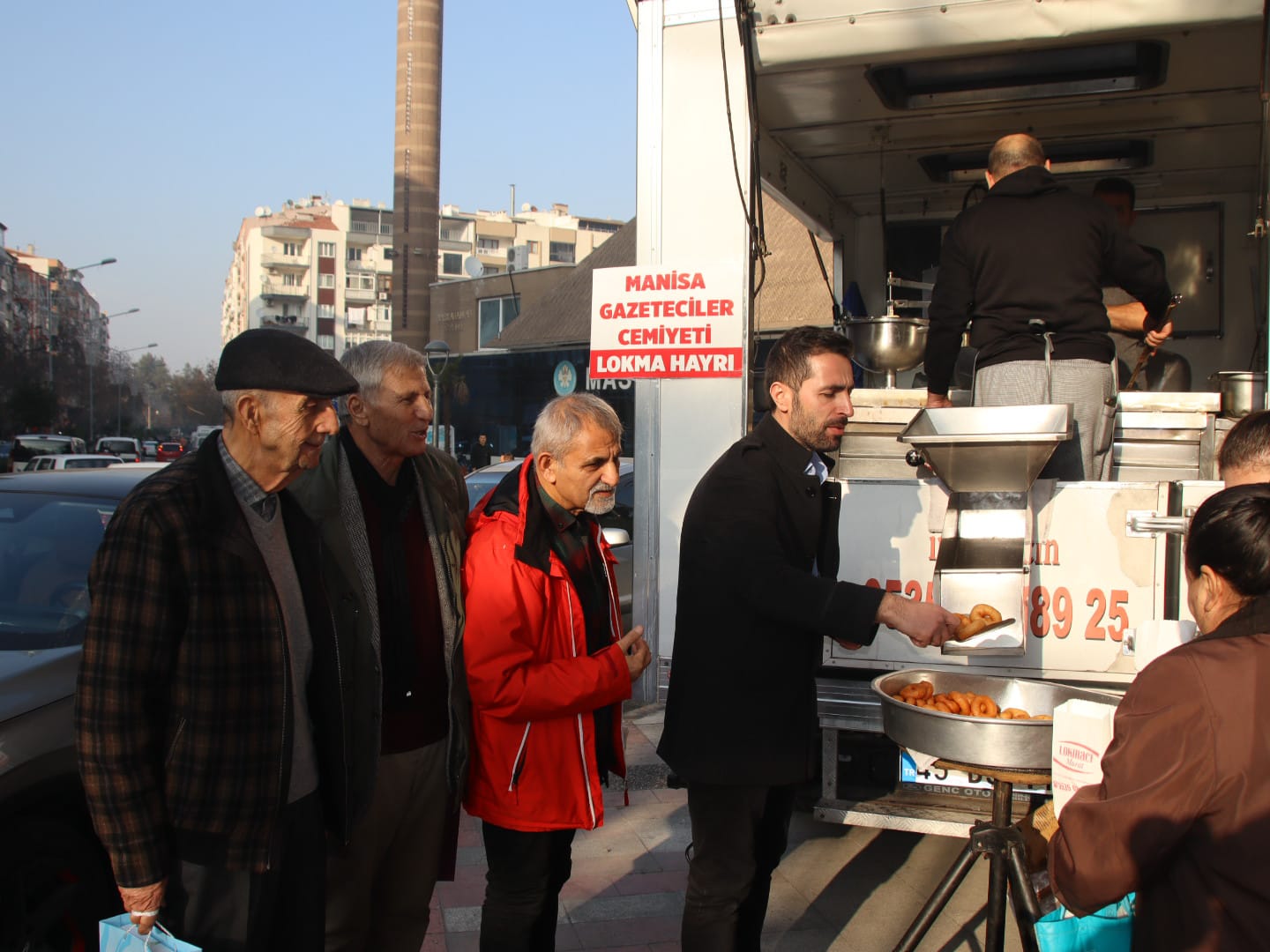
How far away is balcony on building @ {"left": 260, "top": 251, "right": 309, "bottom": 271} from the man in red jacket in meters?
120

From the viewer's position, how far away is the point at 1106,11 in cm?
425

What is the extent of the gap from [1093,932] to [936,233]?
616 cm

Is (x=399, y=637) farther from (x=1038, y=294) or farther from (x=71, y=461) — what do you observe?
(x=71, y=461)

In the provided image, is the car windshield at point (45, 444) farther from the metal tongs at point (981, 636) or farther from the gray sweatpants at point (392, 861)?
the metal tongs at point (981, 636)

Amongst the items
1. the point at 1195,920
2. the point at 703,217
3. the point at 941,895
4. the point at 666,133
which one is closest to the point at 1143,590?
the point at 941,895

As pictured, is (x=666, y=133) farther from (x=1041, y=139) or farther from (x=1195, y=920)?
(x=1195, y=920)

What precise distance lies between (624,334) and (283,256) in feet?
396

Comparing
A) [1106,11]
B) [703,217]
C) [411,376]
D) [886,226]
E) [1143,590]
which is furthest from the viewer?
[886,226]

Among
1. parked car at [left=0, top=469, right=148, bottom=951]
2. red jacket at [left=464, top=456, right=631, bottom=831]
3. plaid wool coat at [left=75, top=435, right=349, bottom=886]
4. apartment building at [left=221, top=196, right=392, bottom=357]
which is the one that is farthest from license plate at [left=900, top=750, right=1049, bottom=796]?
apartment building at [left=221, top=196, right=392, bottom=357]

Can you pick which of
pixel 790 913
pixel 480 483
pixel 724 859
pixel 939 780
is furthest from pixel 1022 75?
pixel 480 483

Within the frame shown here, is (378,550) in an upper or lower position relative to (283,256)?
lower

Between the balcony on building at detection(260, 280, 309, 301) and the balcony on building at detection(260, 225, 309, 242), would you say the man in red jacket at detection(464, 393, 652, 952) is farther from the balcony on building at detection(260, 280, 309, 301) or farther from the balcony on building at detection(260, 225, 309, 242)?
the balcony on building at detection(260, 225, 309, 242)

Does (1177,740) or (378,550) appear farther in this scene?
(378,550)

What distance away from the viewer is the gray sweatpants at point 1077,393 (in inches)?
160
